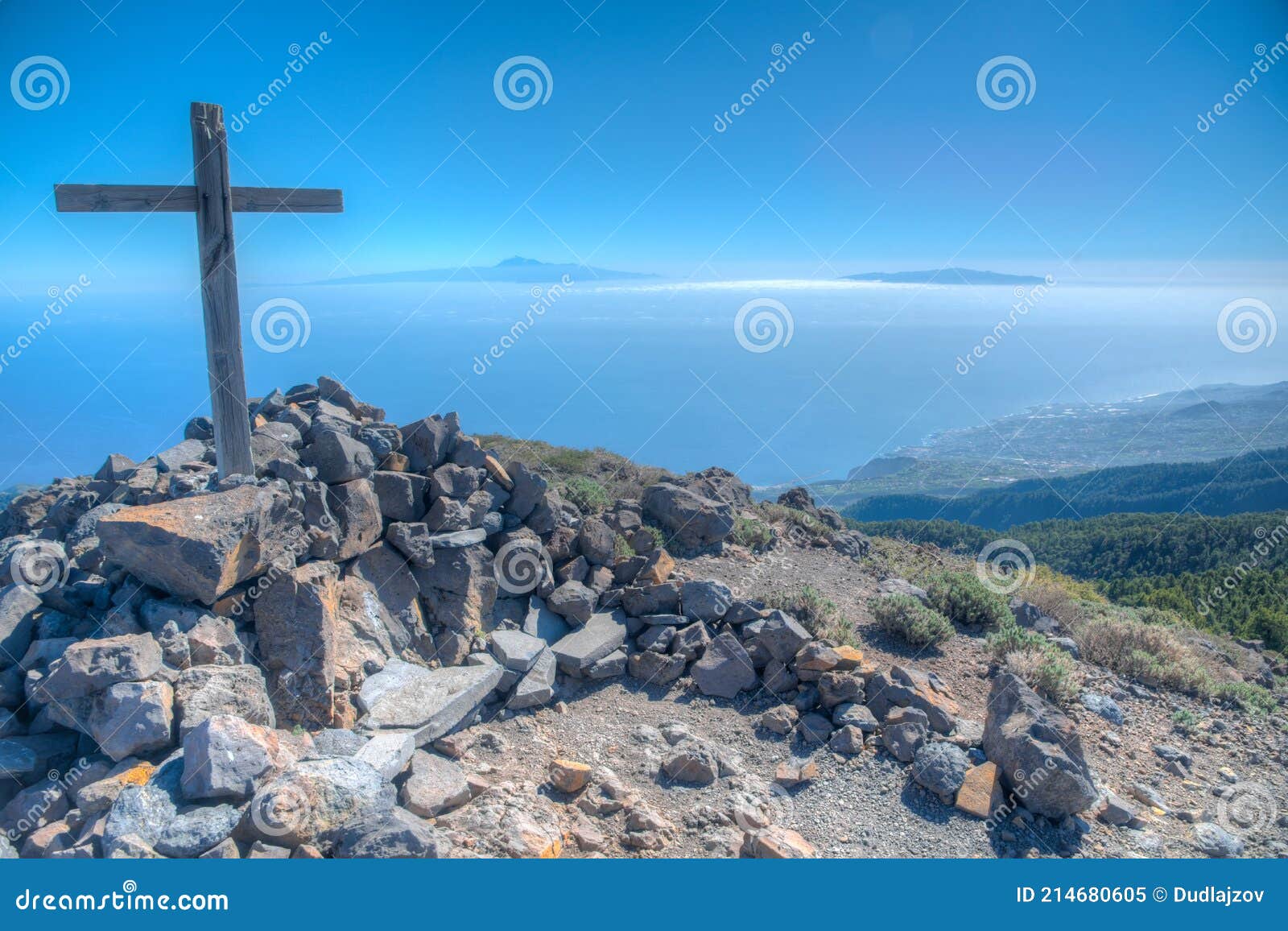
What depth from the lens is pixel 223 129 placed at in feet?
18.8

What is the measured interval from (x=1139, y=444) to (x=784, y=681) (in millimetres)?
77232

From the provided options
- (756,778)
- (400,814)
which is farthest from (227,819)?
(756,778)

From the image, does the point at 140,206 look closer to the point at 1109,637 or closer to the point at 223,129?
the point at 223,129

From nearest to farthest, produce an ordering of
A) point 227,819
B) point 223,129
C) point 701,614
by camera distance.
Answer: point 227,819 < point 223,129 < point 701,614

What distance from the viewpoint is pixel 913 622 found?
8117 mm

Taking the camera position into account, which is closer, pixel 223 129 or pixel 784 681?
pixel 223 129

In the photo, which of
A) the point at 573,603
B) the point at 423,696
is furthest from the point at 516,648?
the point at 423,696

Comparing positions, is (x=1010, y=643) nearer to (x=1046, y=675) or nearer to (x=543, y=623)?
(x=1046, y=675)

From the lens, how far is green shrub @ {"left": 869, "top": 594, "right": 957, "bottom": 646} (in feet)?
26.5

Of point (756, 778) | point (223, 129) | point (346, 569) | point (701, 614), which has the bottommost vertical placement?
point (756, 778)

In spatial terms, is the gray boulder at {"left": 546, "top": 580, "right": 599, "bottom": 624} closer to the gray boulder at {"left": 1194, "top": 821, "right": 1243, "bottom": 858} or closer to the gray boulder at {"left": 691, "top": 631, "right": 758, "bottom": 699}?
the gray boulder at {"left": 691, "top": 631, "right": 758, "bottom": 699}

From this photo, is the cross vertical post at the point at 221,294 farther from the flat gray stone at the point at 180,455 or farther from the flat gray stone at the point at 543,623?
the flat gray stone at the point at 543,623

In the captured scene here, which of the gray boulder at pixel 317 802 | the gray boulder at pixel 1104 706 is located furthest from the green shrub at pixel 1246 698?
the gray boulder at pixel 317 802

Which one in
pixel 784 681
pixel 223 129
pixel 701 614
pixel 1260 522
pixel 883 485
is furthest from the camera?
pixel 883 485
